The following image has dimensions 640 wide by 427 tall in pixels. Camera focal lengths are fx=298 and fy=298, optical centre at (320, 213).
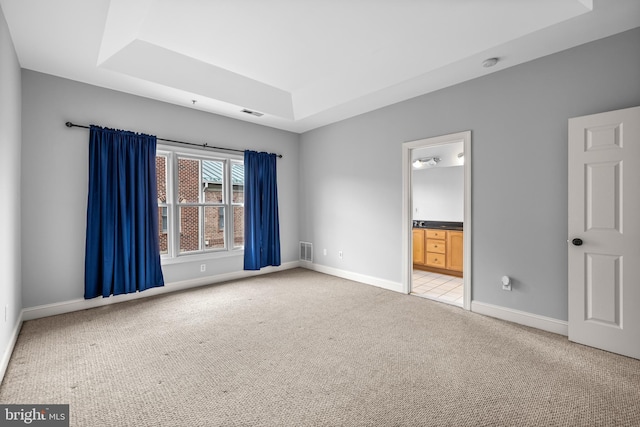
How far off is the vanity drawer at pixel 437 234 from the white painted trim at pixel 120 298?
3029mm

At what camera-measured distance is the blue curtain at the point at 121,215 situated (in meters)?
3.57

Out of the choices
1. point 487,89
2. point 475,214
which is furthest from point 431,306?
point 487,89

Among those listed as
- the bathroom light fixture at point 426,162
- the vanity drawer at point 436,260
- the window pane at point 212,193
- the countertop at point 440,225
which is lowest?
the vanity drawer at point 436,260

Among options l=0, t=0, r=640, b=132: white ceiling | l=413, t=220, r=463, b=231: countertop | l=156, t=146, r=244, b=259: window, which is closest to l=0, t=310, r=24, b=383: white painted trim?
l=156, t=146, r=244, b=259: window

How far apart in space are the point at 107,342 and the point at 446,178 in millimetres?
5941

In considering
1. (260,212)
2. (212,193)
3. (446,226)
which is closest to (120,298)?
(212,193)

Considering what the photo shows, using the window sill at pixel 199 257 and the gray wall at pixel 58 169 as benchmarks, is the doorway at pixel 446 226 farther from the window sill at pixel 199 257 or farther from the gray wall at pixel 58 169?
the gray wall at pixel 58 169

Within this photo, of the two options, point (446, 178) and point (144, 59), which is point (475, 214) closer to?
point (446, 178)

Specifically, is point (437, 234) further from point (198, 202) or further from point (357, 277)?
point (198, 202)

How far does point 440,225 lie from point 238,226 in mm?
3892

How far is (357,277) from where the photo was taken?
16.0 feet

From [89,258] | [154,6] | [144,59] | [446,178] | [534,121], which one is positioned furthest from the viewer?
[446,178]

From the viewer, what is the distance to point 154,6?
8.62 feet

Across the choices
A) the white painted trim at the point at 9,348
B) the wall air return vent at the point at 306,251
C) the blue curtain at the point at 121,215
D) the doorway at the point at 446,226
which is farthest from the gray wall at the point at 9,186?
the doorway at the point at 446,226
